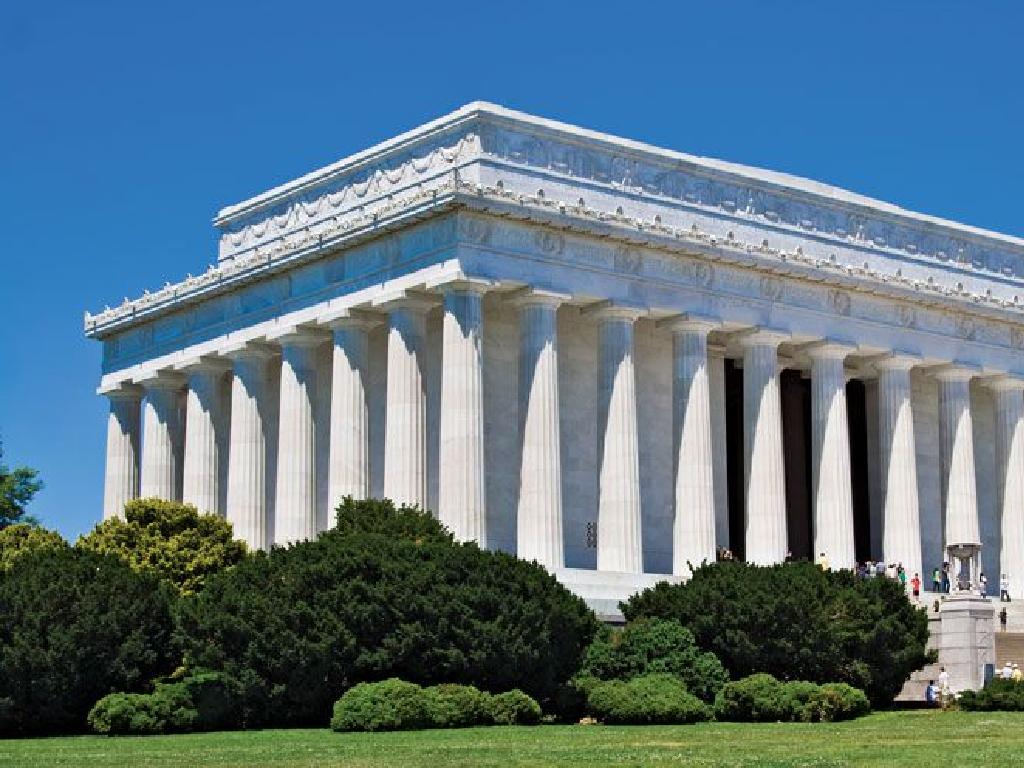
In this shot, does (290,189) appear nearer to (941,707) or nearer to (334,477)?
(334,477)

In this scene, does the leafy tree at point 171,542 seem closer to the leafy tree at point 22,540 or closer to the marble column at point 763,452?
the leafy tree at point 22,540

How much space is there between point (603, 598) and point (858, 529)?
2351 cm

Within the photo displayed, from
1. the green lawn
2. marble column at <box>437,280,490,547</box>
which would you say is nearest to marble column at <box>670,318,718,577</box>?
marble column at <box>437,280,490,547</box>

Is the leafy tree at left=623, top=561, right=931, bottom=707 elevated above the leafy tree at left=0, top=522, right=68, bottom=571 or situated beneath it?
situated beneath

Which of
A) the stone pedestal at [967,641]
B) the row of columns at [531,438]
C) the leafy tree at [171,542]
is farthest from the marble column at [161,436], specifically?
the stone pedestal at [967,641]

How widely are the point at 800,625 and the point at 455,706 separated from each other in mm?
12434

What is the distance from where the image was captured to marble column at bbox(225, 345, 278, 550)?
279 ft

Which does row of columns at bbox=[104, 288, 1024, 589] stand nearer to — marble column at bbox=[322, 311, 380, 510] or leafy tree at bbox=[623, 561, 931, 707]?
marble column at bbox=[322, 311, 380, 510]

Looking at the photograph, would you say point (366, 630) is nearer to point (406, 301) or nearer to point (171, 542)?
point (171, 542)

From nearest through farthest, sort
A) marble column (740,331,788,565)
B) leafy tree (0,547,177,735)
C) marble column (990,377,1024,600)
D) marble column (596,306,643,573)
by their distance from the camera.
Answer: leafy tree (0,547,177,735) < marble column (596,306,643,573) < marble column (740,331,788,565) < marble column (990,377,1024,600)

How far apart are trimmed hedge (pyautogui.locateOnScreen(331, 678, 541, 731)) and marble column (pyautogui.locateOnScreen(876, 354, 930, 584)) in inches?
1476

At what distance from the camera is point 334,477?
257 feet

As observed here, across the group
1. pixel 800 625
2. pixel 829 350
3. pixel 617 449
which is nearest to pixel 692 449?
pixel 617 449

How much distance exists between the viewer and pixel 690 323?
80875 mm
